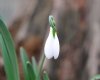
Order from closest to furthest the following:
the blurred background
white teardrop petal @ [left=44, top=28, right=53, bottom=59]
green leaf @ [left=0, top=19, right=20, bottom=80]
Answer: white teardrop petal @ [left=44, top=28, right=53, bottom=59] < green leaf @ [left=0, top=19, right=20, bottom=80] < the blurred background

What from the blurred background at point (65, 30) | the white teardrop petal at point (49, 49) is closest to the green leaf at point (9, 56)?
the white teardrop petal at point (49, 49)

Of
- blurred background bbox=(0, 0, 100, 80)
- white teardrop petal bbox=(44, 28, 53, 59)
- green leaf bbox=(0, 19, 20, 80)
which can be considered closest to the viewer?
white teardrop petal bbox=(44, 28, 53, 59)

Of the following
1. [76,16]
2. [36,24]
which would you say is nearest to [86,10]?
[76,16]

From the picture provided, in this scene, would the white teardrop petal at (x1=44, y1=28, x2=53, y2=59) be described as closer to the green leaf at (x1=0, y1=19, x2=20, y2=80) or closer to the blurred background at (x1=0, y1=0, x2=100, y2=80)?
the green leaf at (x1=0, y1=19, x2=20, y2=80)

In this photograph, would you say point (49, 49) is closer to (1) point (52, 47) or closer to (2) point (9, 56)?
(1) point (52, 47)

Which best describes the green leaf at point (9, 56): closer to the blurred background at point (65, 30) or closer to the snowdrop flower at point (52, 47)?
the snowdrop flower at point (52, 47)

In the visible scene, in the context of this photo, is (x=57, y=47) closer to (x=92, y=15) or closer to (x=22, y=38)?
(x=92, y=15)

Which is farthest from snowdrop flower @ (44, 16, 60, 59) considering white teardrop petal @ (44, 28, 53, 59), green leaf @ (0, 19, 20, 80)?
green leaf @ (0, 19, 20, 80)

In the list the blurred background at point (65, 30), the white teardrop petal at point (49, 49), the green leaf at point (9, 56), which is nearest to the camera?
the white teardrop petal at point (49, 49)
